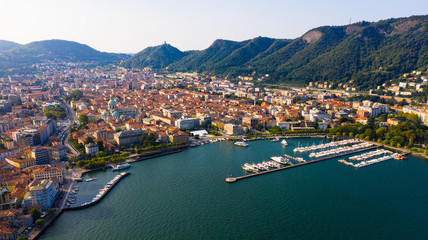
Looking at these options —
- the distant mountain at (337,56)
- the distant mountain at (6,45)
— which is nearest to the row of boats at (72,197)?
the distant mountain at (337,56)

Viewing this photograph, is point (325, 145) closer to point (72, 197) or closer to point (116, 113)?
point (72, 197)

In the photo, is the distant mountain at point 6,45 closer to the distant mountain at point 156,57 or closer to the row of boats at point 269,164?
the distant mountain at point 156,57

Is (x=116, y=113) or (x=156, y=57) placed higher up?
(x=156, y=57)

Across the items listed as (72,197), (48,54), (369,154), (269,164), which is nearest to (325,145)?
(369,154)

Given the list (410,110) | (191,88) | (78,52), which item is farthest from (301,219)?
(78,52)

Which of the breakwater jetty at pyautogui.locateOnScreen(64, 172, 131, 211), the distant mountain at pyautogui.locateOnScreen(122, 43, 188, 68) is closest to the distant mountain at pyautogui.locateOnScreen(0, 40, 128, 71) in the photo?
the distant mountain at pyautogui.locateOnScreen(122, 43, 188, 68)

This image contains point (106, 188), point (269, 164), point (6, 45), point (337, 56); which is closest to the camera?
point (106, 188)

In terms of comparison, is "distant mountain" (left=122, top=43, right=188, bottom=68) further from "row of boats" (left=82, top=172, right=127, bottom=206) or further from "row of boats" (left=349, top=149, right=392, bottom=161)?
"row of boats" (left=82, top=172, right=127, bottom=206)
